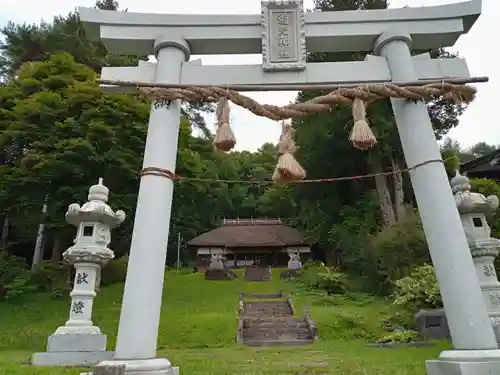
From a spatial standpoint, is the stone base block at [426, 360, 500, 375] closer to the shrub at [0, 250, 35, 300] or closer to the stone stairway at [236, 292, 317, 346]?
the stone stairway at [236, 292, 317, 346]

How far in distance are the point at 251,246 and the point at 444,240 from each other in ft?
86.4

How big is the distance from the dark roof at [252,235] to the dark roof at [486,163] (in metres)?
11.9

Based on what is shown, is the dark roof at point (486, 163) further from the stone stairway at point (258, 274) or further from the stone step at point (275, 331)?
the stone step at point (275, 331)

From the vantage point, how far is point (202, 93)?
4316 millimetres

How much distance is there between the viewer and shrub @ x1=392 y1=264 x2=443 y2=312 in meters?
11.3

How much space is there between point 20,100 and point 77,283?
31.9ft

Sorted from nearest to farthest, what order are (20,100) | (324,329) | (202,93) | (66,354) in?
(202,93), (66,354), (324,329), (20,100)

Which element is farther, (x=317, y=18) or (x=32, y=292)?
(x=32, y=292)

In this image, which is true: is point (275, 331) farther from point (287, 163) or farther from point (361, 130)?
point (361, 130)

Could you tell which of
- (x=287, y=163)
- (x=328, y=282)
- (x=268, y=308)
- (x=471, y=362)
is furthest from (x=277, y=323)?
(x=471, y=362)

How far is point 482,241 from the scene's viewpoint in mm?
7652

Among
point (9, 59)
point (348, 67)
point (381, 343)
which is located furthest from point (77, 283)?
point (9, 59)

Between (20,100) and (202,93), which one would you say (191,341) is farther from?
(20,100)

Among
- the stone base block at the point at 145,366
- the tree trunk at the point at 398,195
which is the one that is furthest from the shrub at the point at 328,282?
the stone base block at the point at 145,366
